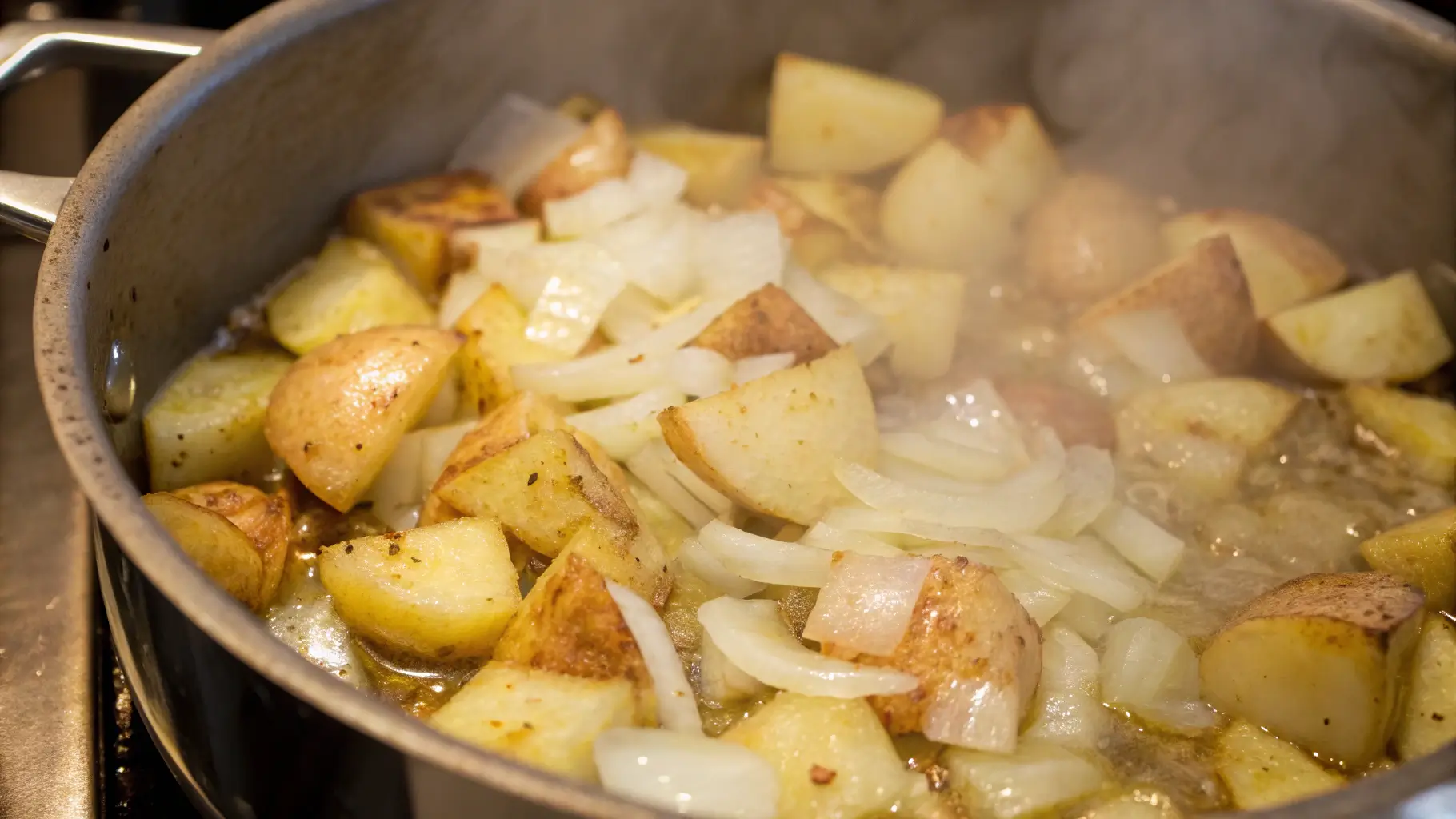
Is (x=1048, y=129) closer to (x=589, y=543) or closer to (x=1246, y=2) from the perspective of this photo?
(x=1246, y=2)

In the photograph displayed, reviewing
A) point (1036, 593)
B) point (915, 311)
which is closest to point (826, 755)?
point (1036, 593)

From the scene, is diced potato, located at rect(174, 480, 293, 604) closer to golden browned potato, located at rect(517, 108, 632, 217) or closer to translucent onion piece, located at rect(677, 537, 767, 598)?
translucent onion piece, located at rect(677, 537, 767, 598)

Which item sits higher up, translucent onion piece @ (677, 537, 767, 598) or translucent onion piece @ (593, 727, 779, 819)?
translucent onion piece @ (593, 727, 779, 819)

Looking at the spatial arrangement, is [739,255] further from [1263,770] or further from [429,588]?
[1263,770]

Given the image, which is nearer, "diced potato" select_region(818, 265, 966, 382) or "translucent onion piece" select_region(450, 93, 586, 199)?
"diced potato" select_region(818, 265, 966, 382)

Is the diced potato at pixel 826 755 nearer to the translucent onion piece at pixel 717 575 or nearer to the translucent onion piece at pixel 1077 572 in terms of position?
the translucent onion piece at pixel 717 575

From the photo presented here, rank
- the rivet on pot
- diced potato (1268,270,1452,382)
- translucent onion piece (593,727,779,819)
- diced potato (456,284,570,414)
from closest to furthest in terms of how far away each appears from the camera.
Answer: translucent onion piece (593,727,779,819), the rivet on pot, diced potato (456,284,570,414), diced potato (1268,270,1452,382)

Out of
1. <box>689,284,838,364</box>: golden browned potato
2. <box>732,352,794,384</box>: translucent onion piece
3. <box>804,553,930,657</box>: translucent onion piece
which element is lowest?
<box>804,553,930,657</box>: translucent onion piece

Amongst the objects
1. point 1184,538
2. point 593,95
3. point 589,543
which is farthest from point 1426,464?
point 593,95

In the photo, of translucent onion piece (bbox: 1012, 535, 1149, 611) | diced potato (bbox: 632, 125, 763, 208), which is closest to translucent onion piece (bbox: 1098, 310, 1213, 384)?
translucent onion piece (bbox: 1012, 535, 1149, 611)
